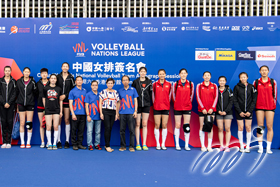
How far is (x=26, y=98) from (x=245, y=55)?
4.79 meters

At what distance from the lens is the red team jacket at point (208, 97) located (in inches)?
161

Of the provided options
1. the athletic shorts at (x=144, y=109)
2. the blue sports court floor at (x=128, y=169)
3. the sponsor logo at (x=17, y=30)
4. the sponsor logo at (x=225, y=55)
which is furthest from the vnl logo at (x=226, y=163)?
the sponsor logo at (x=17, y=30)

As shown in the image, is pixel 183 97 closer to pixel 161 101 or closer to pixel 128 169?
pixel 161 101

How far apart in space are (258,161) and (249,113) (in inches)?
37.1

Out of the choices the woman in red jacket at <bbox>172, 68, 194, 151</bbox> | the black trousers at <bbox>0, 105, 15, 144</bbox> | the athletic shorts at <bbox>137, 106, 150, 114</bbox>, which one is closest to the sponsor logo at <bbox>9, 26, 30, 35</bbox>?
the black trousers at <bbox>0, 105, 15, 144</bbox>

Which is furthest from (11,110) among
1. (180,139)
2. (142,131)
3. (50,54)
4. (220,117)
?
(220,117)

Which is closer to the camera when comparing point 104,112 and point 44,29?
point 104,112

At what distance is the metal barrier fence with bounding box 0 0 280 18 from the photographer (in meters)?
41.4

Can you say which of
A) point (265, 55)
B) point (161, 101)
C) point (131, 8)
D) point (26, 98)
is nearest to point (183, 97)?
point (161, 101)

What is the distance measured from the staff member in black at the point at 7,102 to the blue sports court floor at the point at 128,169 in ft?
1.44

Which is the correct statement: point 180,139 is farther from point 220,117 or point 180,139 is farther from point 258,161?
point 258,161

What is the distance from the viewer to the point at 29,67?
4625mm

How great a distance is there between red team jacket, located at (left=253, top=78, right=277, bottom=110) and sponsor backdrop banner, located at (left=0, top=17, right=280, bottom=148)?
0.44m

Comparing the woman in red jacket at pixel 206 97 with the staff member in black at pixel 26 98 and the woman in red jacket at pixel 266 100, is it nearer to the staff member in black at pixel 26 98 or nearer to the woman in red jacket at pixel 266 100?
the woman in red jacket at pixel 266 100
